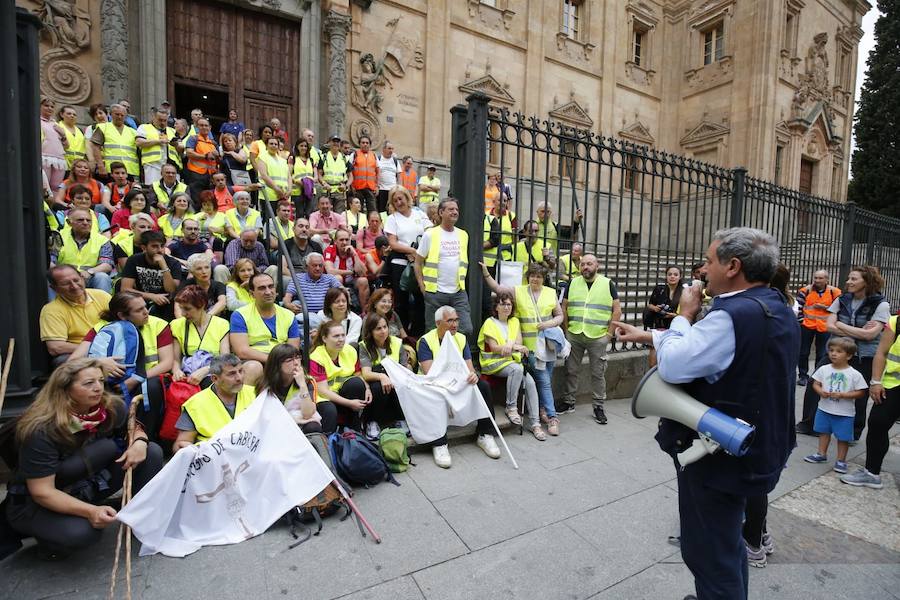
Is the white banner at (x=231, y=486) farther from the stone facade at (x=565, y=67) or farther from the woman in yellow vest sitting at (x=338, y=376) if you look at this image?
the stone facade at (x=565, y=67)

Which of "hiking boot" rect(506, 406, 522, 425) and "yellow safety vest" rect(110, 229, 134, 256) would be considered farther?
"yellow safety vest" rect(110, 229, 134, 256)

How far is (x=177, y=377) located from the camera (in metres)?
4.02

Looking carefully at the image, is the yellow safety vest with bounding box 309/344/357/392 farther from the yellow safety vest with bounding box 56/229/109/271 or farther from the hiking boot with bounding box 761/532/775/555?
the hiking boot with bounding box 761/532/775/555

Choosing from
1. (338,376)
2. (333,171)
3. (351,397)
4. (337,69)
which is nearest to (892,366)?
(351,397)

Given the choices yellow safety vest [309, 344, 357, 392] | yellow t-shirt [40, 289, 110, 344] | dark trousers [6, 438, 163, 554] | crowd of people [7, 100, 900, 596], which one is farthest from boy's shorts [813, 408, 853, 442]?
yellow t-shirt [40, 289, 110, 344]

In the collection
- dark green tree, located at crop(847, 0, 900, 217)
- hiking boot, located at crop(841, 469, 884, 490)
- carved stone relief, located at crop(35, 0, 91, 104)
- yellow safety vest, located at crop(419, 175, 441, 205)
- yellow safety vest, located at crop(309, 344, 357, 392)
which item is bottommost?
hiking boot, located at crop(841, 469, 884, 490)

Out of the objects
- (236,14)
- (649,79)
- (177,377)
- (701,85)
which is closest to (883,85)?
(701,85)

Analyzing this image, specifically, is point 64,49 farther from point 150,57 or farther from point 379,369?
point 379,369

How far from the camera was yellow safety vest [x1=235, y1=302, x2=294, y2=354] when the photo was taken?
4.53 metres

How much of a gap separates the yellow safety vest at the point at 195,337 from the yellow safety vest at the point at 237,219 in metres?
2.64

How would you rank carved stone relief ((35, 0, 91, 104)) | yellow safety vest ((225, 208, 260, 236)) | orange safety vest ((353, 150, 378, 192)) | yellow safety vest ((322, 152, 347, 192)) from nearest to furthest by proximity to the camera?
1. yellow safety vest ((225, 208, 260, 236))
2. yellow safety vest ((322, 152, 347, 192))
3. carved stone relief ((35, 0, 91, 104))
4. orange safety vest ((353, 150, 378, 192))

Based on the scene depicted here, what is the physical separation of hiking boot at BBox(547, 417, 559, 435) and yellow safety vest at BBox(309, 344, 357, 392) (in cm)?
220

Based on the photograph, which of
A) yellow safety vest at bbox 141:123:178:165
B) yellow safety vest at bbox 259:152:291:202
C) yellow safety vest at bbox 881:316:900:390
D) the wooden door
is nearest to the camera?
yellow safety vest at bbox 881:316:900:390

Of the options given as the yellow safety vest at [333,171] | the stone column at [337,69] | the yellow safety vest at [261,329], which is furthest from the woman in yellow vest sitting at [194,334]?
the stone column at [337,69]
